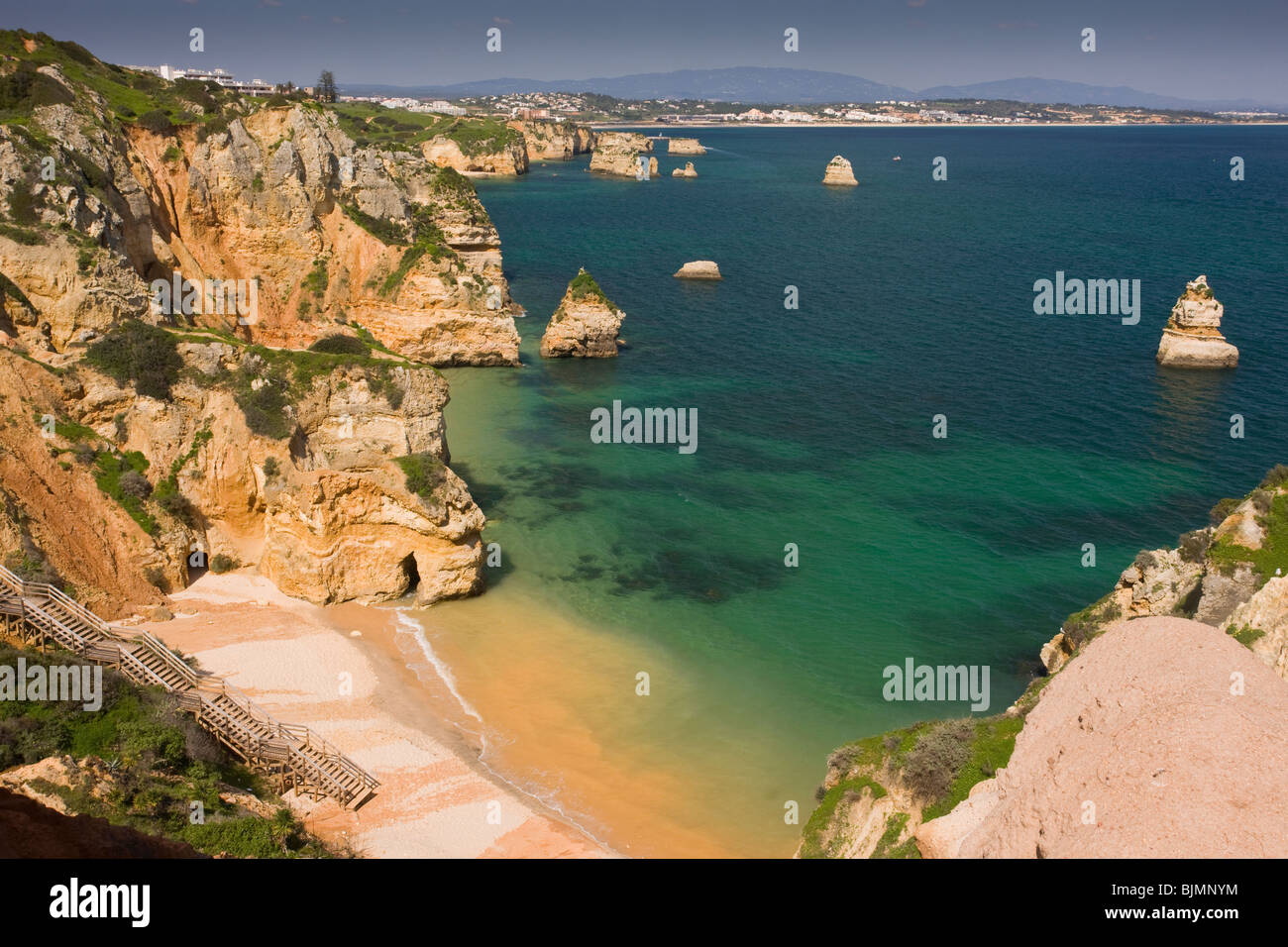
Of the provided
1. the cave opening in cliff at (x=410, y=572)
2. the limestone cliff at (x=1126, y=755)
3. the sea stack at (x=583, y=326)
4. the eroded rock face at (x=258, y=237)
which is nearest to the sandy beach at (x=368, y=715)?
the cave opening in cliff at (x=410, y=572)

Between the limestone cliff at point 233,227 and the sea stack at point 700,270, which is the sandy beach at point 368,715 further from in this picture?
the sea stack at point 700,270

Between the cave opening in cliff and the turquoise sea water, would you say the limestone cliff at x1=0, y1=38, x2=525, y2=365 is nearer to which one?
the turquoise sea water

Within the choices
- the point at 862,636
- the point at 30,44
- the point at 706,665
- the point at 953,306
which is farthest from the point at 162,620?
the point at 953,306

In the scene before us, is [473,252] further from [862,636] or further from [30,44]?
[862,636]

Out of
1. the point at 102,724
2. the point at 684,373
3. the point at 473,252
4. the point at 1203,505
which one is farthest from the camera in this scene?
the point at 473,252

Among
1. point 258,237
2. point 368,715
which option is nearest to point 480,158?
point 258,237

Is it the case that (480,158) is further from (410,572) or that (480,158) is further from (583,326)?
(410,572)
